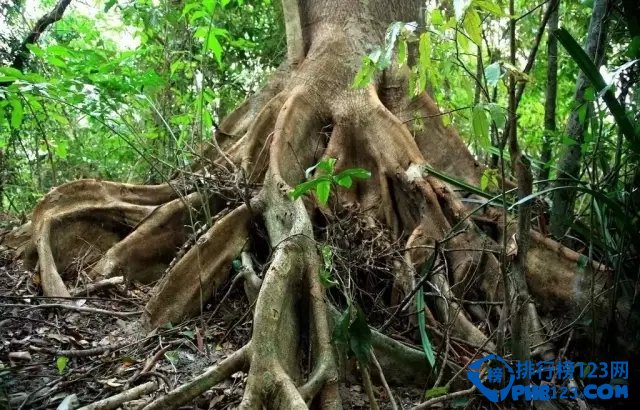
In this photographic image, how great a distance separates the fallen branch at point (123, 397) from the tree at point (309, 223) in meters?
0.18

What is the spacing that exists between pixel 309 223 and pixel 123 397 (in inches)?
53.7

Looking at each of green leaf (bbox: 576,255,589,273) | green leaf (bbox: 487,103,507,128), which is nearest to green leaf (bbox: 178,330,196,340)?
green leaf (bbox: 487,103,507,128)

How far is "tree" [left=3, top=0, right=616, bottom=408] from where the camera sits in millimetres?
2467

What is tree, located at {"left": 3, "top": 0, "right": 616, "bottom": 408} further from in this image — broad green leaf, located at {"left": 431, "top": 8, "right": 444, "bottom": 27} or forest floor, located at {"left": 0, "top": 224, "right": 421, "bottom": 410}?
broad green leaf, located at {"left": 431, "top": 8, "right": 444, "bottom": 27}

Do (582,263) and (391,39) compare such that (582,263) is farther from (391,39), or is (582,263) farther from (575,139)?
(391,39)

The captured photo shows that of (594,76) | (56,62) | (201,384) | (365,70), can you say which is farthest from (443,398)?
(56,62)

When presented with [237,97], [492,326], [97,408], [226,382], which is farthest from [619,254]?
[237,97]

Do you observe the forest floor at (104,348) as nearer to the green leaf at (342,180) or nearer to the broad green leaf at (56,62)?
the green leaf at (342,180)

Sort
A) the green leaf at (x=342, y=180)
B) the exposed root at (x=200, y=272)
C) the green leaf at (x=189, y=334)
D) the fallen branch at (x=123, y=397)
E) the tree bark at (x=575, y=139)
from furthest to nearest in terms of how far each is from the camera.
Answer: the exposed root at (x=200, y=272) < the green leaf at (x=189, y=334) < the tree bark at (x=575, y=139) < the green leaf at (x=342, y=180) < the fallen branch at (x=123, y=397)

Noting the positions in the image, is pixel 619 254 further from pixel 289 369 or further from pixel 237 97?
pixel 237 97

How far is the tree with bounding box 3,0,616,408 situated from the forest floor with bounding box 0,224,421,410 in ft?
0.55

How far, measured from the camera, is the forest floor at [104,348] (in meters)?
2.30

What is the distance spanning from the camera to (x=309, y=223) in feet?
9.81

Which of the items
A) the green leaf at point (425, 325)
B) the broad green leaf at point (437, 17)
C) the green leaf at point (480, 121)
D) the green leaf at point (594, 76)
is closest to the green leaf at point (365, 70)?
the broad green leaf at point (437, 17)
